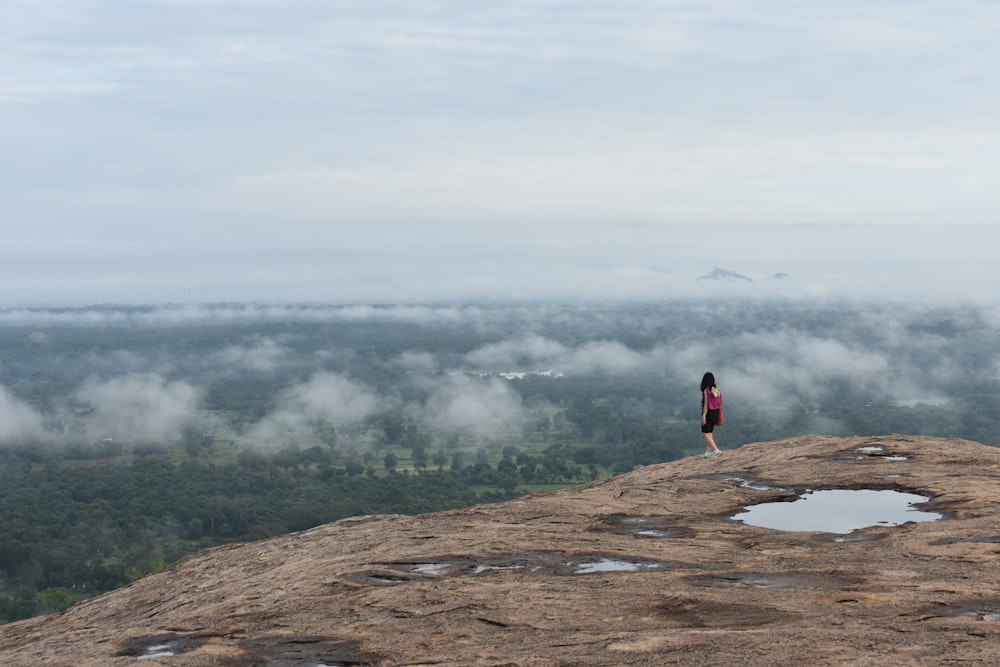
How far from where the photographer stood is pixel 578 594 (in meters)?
13.9

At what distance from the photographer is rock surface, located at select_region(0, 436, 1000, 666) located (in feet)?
37.6

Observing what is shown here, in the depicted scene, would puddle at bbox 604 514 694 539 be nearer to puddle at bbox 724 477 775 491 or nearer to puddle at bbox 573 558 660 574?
puddle at bbox 573 558 660 574

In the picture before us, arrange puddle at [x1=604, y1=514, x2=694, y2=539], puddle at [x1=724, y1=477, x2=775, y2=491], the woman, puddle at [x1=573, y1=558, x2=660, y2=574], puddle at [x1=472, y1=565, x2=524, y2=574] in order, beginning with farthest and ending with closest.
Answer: the woman < puddle at [x1=724, y1=477, x2=775, y2=491] < puddle at [x1=604, y1=514, x2=694, y2=539] < puddle at [x1=472, y1=565, x2=524, y2=574] < puddle at [x1=573, y1=558, x2=660, y2=574]

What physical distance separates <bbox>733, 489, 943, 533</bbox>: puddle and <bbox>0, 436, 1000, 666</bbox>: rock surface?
0.48 m

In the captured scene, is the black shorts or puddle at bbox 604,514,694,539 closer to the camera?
puddle at bbox 604,514,694,539

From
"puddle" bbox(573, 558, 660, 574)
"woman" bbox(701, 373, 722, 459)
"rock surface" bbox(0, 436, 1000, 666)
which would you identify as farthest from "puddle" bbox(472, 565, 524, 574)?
"woman" bbox(701, 373, 722, 459)

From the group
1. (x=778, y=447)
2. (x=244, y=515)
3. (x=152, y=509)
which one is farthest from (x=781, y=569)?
(x=152, y=509)

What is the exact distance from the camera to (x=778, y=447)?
94.1ft

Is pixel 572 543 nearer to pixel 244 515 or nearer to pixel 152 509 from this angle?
pixel 244 515

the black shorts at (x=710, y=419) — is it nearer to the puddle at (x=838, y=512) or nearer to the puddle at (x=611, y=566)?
the puddle at (x=838, y=512)

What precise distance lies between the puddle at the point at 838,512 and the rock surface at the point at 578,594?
476mm

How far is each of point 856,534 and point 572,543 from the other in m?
5.23

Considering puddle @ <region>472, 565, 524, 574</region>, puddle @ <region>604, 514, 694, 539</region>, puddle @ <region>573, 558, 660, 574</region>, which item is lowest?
puddle @ <region>604, 514, 694, 539</region>

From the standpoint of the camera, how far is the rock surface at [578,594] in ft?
37.6
